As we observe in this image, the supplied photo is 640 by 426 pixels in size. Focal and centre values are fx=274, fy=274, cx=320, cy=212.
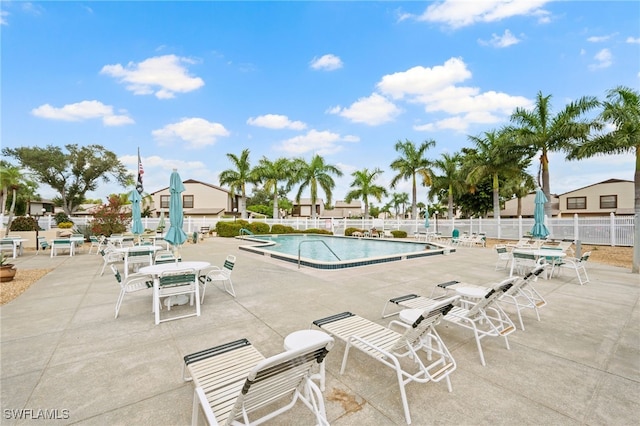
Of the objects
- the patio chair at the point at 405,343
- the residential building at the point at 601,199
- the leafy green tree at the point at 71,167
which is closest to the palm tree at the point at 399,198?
the residential building at the point at 601,199

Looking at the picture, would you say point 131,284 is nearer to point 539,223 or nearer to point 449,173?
point 539,223

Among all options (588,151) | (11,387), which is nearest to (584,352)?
(11,387)

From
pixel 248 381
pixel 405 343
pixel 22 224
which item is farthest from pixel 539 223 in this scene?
pixel 22 224

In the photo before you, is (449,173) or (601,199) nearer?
(449,173)

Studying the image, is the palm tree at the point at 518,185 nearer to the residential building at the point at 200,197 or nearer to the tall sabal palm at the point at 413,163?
the tall sabal palm at the point at 413,163

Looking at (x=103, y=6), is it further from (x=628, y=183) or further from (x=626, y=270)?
(x=628, y=183)

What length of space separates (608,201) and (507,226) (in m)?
27.7

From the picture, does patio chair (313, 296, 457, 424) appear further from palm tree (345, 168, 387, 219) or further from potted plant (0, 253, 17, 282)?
palm tree (345, 168, 387, 219)

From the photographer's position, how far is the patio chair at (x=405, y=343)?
2463 millimetres

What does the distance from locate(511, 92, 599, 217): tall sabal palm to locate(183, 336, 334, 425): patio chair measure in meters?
22.7

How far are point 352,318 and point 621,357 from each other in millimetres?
3330

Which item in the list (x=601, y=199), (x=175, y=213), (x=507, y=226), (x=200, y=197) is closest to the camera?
(x=175, y=213)

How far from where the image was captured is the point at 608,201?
35969mm

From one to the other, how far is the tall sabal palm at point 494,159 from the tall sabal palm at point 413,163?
4.03m
